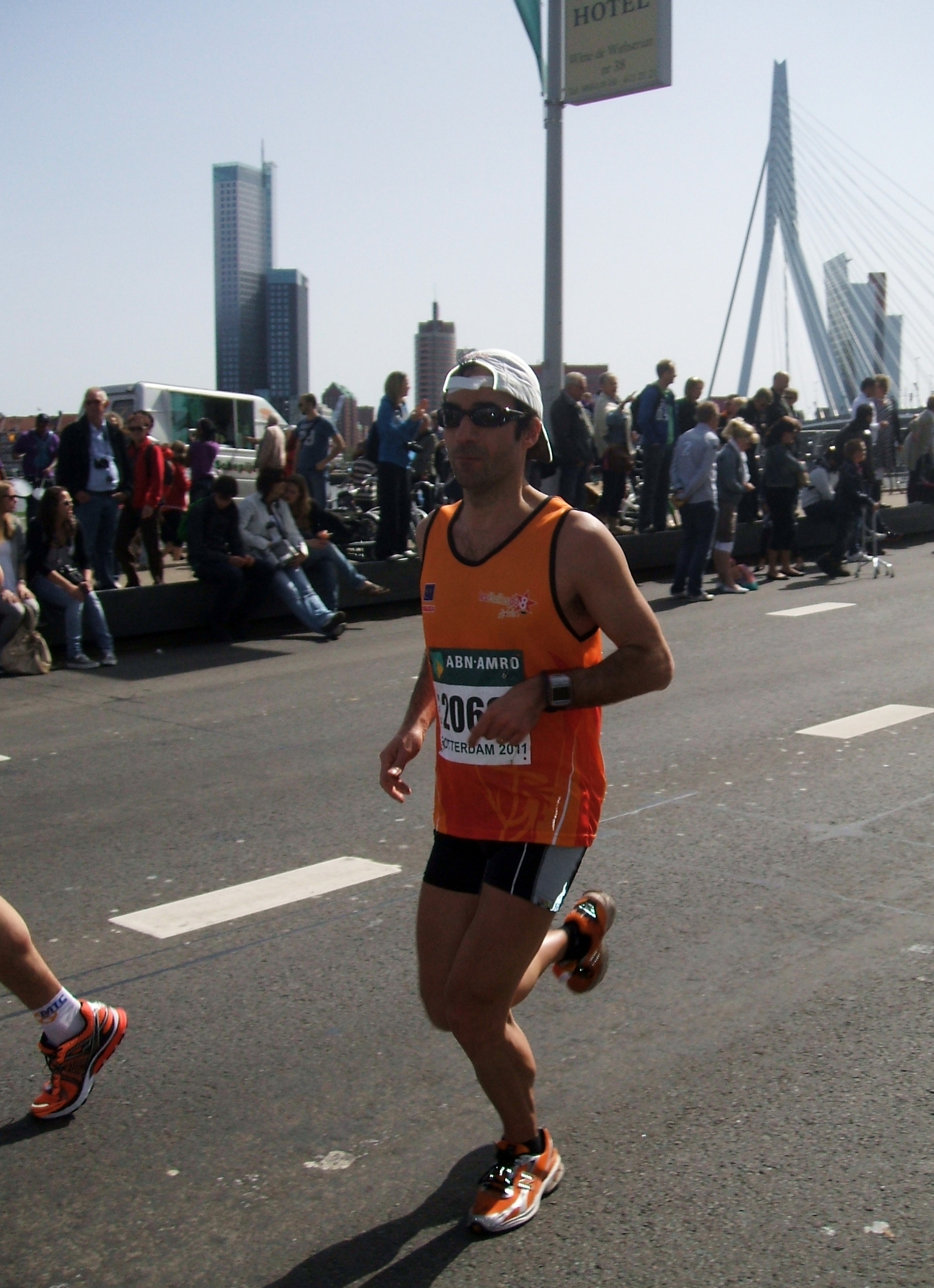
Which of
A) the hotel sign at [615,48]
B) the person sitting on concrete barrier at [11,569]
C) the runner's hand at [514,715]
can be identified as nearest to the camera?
the runner's hand at [514,715]

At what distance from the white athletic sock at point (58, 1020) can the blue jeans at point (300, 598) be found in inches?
359

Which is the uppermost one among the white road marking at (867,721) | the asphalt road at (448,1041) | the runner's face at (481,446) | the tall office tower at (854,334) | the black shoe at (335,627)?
the tall office tower at (854,334)

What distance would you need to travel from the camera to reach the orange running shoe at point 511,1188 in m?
3.23

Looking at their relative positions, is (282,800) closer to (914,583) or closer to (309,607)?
(309,607)

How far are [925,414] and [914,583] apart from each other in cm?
641

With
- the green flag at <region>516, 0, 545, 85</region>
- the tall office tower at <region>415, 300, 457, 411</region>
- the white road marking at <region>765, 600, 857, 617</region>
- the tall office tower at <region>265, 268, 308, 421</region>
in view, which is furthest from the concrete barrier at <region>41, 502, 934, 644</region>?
the tall office tower at <region>415, 300, 457, 411</region>

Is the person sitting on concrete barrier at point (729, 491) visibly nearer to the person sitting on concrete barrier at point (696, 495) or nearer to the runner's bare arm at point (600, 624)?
the person sitting on concrete barrier at point (696, 495)

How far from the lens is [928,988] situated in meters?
4.65

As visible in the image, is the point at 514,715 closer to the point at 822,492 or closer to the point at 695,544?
the point at 695,544

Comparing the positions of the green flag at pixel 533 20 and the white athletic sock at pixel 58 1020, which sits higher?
the green flag at pixel 533 20

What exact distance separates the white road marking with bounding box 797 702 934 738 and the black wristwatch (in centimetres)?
565

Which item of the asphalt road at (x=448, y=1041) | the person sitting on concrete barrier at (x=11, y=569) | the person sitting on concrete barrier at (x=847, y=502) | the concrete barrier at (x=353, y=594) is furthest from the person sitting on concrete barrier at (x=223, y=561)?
the person sitting on concrete barrier at (x=847, y=502)

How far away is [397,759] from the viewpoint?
3635 mm

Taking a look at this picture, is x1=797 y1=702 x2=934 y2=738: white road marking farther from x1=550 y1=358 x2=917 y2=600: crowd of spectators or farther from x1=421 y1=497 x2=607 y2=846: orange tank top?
x1=550 y1=358 x2=917 y2=600: crowd of spectators
